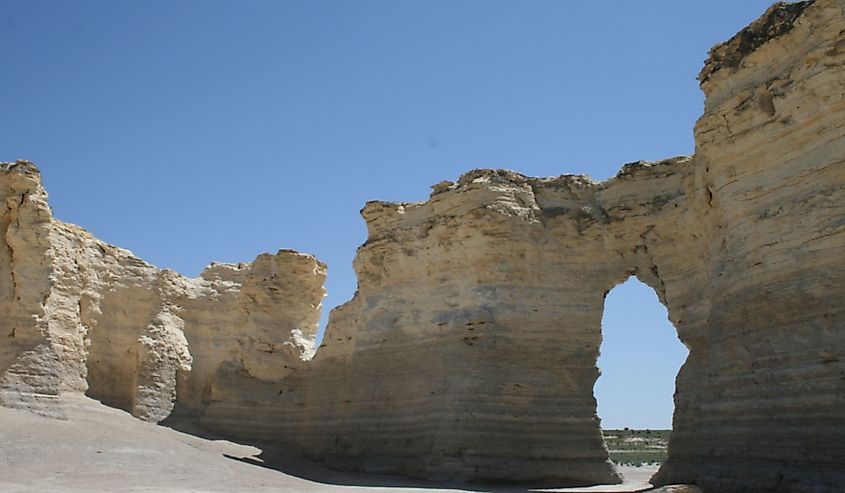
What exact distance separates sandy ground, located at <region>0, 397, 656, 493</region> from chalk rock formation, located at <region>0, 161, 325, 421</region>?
5.30ft

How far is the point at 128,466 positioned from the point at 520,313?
8.86 m

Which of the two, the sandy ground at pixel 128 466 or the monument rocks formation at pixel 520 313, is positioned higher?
the monument rocks formation at pixel 520 313

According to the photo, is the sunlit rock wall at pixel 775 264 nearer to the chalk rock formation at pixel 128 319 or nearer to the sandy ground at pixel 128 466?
the sandy ground at pixel 128 466

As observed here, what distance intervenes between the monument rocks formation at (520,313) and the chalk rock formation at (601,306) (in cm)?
4

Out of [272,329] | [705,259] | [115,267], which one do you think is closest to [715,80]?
[705,259]

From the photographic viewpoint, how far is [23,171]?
2036 centimetres

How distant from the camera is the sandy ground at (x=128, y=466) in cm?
1388

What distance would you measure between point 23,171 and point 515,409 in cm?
1369

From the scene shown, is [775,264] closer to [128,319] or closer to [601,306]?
[601,306]

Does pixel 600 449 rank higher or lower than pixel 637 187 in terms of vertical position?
lower

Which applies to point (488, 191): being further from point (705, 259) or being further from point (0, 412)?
point (0, 412)

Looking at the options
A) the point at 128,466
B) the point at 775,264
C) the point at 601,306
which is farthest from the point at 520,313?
the point at 128,466

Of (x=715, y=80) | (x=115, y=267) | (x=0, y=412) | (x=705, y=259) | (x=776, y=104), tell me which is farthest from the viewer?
(x=115, y=267)

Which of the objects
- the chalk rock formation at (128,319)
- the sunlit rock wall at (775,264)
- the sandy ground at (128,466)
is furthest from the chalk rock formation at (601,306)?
the chalk rock formation at (128,319)
